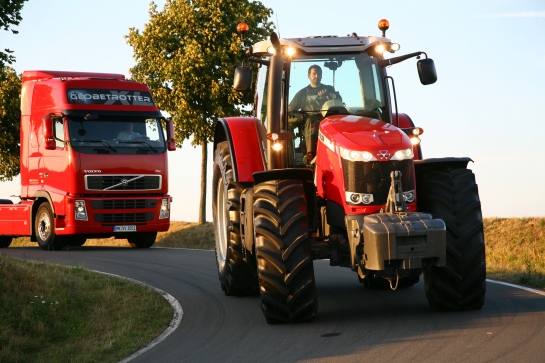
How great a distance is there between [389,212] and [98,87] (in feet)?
45.5

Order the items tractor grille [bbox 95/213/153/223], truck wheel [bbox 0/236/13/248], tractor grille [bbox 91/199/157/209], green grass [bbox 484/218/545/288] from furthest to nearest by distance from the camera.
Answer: truck wheel [bbox 0/236/13/248] < tractor grille [bbox 95/213/153/223] < tractor grille [bbox 91/199/157/209] < green grass [bbox 484/218/545/288]

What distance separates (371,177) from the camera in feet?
31.7

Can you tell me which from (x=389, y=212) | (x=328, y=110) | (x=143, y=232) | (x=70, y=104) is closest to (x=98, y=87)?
(x=70, y=104)

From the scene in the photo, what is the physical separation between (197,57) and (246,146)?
2158 cm

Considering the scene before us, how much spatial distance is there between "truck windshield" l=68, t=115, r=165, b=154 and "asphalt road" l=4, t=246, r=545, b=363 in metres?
8.66

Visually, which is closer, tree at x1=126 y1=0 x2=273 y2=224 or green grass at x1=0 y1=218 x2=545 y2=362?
green grass at x1=0 y1=218 x2=545 y2=362

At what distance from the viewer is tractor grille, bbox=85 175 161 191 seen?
2147 cm

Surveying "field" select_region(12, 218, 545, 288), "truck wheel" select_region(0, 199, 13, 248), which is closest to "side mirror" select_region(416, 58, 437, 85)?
"field" select_region(12, 218, 545, 288)

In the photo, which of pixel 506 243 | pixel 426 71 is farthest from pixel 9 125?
pixel 426 71

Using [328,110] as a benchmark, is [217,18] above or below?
above

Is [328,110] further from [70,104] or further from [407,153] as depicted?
[70,104]

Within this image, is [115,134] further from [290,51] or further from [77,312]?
[290,51]

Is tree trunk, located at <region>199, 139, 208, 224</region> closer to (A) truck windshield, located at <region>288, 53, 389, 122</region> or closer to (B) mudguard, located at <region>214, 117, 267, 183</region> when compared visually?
(B) mudguard, located at <region>214, 117, 267, 183</region>

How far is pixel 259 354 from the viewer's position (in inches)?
332
